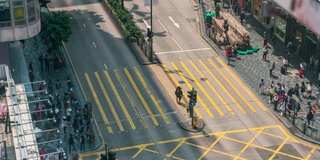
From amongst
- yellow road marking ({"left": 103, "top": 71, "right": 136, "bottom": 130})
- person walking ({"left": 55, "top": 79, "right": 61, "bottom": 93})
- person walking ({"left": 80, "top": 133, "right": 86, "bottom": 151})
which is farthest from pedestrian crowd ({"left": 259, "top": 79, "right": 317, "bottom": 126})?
person walking ({"left": 55, "top": 79, "right": 61, "bottom": 93})

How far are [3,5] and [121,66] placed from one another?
19429mm

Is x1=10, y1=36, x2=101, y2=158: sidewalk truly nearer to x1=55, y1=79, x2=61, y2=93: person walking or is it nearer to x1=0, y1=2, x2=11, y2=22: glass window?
x1=55, y1=79, x2=61, y2=93: person walking

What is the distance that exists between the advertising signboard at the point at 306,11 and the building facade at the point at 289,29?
0.62 metres

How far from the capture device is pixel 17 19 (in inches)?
2233

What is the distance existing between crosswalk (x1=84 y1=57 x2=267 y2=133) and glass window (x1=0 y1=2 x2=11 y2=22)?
500 inches

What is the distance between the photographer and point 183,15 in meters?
86.1

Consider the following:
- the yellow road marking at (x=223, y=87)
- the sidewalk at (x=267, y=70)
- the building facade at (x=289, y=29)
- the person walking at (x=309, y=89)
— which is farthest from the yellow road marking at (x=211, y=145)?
the building facade at (x=289, y=29)

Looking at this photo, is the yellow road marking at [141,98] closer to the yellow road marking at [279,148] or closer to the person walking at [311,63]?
the yellow road marking at [279,148]

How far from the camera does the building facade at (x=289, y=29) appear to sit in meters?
71.0

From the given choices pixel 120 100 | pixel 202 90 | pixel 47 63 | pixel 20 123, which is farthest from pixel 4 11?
pixel 202 90

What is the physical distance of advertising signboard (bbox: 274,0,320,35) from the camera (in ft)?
213

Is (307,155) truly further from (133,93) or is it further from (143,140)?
(133,93)

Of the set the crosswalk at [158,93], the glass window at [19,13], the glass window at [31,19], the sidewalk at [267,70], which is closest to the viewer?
the glass window at [19,13]

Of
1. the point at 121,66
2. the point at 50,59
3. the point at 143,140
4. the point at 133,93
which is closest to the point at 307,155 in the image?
the point at 143,140
